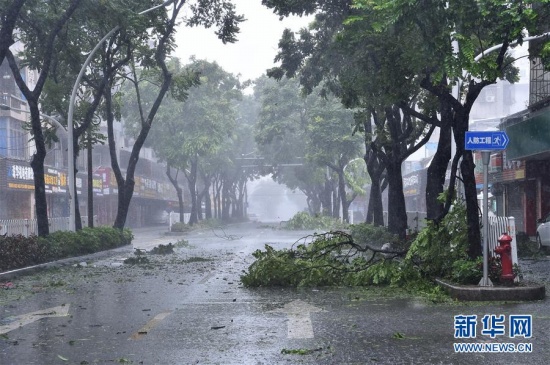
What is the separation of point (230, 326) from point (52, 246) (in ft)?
47.7

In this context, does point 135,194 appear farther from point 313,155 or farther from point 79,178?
point 313,155

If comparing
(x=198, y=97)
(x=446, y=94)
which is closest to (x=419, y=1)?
(x=446, y=94)

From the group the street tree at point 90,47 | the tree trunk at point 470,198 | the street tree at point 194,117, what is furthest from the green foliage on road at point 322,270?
the street tree at point 194,117

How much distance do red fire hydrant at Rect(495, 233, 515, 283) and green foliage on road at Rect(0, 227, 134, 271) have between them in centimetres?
1248

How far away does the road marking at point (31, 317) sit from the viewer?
34.7 feet

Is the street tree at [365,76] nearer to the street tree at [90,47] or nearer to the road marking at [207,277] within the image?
the street tree at [90,47]

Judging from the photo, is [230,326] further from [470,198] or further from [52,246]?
[52,246]

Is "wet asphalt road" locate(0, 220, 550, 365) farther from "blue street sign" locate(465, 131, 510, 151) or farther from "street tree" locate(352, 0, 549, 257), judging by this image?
"street tree" locate(352, 0, 549, 257)

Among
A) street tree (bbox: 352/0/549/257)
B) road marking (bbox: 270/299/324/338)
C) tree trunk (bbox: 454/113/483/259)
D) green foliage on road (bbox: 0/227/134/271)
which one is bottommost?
road marking (bbox: 270/299/324/338)

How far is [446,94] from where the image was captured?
15.1 metres

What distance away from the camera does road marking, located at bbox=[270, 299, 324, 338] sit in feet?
31.8

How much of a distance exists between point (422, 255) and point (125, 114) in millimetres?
47271

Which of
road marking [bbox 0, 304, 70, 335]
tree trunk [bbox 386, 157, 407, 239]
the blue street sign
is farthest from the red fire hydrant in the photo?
tree trunk [bbox 386, 157, 407, 239]

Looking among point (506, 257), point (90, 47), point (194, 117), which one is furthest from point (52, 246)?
point (194, 117)
